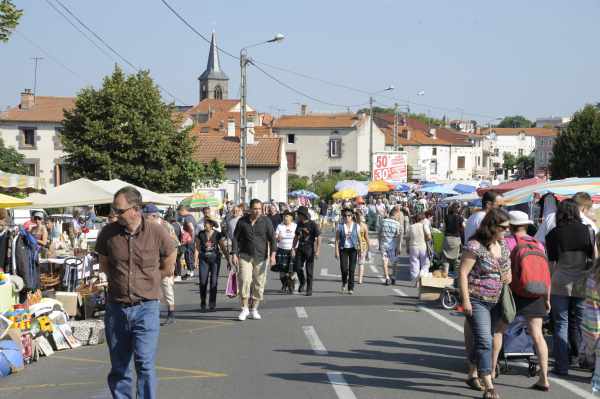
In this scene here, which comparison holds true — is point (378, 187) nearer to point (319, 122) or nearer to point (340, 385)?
point (340, 385)

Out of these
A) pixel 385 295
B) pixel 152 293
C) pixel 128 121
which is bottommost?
pixel 385 295

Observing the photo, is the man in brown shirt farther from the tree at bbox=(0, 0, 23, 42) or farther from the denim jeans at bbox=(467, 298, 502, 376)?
the tree at bbox=(0, 0, 23, 42)

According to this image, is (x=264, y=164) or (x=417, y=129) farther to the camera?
(x=417, y=129)

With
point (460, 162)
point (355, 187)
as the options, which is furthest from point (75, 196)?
point (460, 162)

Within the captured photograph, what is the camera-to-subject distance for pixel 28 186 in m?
18.3

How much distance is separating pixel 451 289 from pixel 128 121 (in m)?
28.7

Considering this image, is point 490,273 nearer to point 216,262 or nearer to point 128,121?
point 216,262

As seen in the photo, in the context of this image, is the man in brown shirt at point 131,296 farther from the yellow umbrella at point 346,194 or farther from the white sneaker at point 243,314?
the yellow umbrella at point 346,194

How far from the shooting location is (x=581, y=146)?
70.4 m

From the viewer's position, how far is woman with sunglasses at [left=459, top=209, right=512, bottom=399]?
24.3 ft

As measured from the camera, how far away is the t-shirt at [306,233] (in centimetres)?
1672

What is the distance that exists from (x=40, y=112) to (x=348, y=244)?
5654cm

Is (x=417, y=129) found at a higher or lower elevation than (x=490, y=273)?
higher

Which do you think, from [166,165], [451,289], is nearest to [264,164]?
[166,165]
